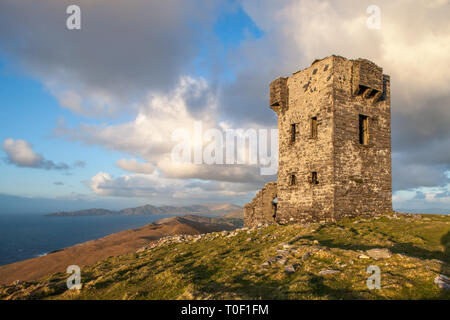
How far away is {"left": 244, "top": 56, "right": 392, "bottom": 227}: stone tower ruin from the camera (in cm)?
1747

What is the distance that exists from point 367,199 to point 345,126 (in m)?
5.11

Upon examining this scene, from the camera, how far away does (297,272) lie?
8.45 m

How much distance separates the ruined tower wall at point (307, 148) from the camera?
57.7 ft

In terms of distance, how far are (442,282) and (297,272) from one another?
11.7 ft

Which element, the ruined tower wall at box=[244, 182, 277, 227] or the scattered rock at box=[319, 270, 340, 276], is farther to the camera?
the ruined tower wall at box=[244, 182, 277, 227]

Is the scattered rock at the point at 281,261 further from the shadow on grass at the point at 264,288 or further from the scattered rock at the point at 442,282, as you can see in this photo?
the scattered rock at the point at 442,282

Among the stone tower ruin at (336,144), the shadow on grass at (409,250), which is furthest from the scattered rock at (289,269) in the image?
the stone tower ruin at (336,144)

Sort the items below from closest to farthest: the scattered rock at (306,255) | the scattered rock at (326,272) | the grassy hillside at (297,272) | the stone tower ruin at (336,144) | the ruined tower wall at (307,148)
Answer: the grassy hillside at (297,272) → the scattered rock at (326,272) → the scattered rock at (306,255) → the stone tower ruin at (336,144) → the ruined tower wall at (307,148)

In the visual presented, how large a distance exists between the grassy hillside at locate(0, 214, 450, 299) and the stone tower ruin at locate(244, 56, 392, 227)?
365 centimetres

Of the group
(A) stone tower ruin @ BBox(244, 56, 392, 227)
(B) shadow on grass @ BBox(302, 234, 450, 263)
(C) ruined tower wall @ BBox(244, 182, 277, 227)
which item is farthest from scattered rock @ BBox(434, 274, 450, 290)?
(C) ruined tower wall @ BBox(244, 182, 277, 227)

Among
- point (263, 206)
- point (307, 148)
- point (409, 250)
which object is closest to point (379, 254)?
point (409, 250)

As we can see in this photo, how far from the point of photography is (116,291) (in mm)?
8477

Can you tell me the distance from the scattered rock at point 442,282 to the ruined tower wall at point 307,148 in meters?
9.89

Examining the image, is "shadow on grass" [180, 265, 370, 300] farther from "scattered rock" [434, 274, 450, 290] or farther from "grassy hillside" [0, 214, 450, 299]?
"scattered rock" [434, 274, 450, 290]
